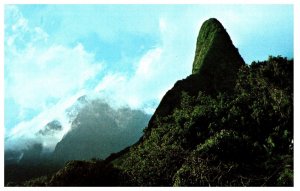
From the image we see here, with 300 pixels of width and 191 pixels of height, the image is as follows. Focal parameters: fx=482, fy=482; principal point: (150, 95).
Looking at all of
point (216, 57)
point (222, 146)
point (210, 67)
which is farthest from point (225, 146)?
point (216, 57)

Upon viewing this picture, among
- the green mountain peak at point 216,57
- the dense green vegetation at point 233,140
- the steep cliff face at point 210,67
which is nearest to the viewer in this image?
the dense green vegetation at point 233,140

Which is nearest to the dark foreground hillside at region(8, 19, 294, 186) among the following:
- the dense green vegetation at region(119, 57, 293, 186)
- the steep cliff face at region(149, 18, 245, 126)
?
the dense green vegetation at region(119, 57, 293, 186)

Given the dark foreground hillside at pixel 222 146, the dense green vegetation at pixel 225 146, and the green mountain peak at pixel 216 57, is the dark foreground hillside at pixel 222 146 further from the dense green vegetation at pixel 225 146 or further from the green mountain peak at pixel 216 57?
the green mountain peak at pixel 216 57

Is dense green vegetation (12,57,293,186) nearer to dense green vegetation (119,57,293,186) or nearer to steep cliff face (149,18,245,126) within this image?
dense green vegetation (119,57,293,186)

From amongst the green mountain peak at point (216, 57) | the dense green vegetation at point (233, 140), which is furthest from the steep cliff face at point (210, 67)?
the dense green vegetation at point (233, 140)

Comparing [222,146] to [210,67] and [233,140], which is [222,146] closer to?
[233,140]
